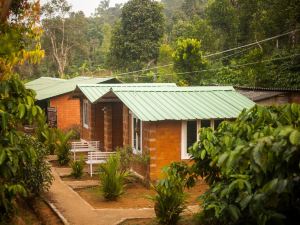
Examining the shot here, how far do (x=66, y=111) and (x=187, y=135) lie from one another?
49.2 ft

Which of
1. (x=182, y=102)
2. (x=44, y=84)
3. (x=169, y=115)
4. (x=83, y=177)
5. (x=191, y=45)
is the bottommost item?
(x=83, y=177)

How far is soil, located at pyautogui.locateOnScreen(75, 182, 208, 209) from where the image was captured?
12875 millimetres

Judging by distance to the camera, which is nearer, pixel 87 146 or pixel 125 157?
pixel 125 157

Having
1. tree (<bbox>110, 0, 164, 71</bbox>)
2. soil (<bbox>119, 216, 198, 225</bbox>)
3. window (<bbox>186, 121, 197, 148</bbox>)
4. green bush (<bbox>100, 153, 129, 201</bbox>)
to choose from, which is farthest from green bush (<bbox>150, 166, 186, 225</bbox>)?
tree (<bbox>110, 0, 164, 71</bbox>)

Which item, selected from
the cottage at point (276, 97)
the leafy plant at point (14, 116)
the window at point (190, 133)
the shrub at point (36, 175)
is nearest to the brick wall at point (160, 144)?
the window at point (190, 133)

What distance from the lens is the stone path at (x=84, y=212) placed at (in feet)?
36.6

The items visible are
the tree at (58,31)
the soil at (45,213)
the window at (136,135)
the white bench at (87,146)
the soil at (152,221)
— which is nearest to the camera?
the soil at (152,221)

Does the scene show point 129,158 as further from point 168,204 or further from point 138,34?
point 138,34

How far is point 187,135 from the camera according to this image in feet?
51.1

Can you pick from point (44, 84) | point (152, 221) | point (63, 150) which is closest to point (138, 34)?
point (44, 84)

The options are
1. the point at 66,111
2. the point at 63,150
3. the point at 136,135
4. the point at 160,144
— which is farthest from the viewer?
the point at 66,111

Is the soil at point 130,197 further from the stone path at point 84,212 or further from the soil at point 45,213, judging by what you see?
the soil at point 45,213

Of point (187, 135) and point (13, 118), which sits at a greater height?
point (13, 118)

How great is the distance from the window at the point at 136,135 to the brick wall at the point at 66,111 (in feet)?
40.6
